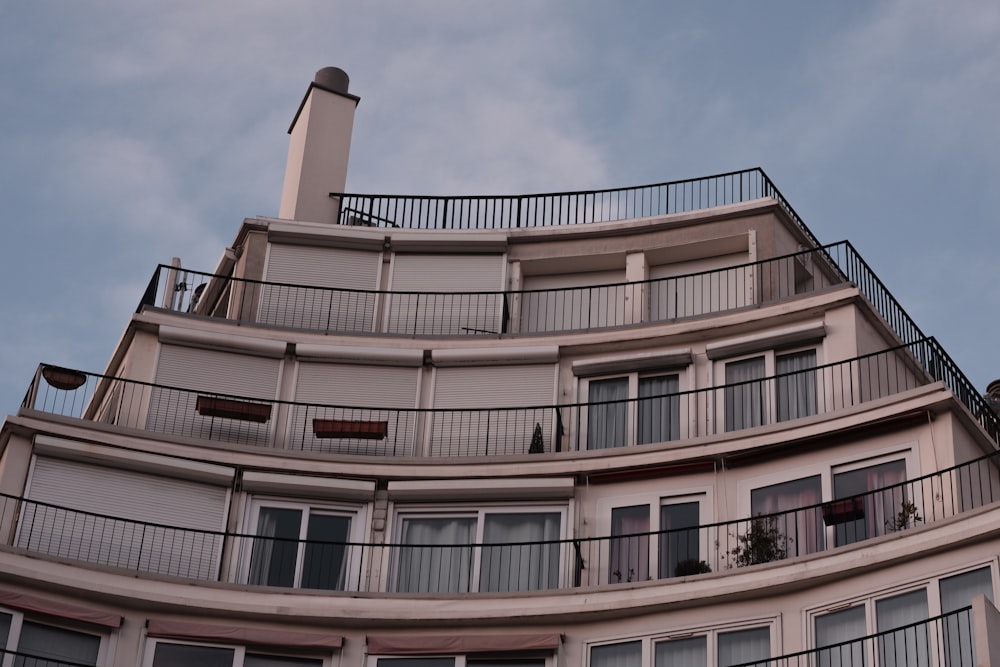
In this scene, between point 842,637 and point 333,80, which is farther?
point 333,80

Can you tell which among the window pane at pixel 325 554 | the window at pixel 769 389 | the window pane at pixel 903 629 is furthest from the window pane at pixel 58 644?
the window pane at pixel 903 629

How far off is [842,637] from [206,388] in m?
13.6

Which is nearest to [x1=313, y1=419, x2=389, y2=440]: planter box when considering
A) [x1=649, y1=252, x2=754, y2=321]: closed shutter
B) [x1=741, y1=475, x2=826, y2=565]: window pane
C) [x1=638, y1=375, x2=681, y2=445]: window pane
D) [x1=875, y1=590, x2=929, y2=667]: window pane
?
[x1=638, y1=375, x2=681, y2=445]: window pane

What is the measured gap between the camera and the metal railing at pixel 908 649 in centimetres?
2891

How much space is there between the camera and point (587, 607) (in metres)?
32.7

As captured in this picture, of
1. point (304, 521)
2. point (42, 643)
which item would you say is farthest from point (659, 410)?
point (42, 643)

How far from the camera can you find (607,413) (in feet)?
120

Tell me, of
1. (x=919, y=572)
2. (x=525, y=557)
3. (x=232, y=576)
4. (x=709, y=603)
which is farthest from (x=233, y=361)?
(x=919, y=572)

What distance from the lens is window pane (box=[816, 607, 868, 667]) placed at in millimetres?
30359

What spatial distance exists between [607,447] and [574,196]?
7.26 meters

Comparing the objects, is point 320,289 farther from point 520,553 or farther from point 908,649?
point 908,649

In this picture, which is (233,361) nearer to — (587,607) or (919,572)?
(587,607)

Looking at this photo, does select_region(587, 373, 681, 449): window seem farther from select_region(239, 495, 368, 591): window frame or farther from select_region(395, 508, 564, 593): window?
select_region(239, 495, 368, 591): window frame

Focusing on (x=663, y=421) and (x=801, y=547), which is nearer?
(x=801, y=547)
